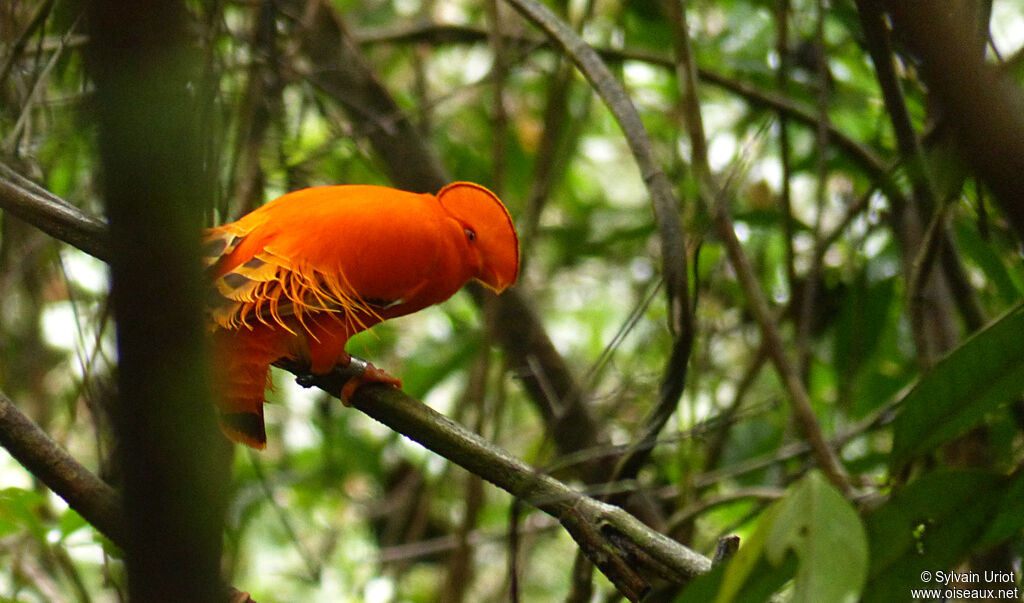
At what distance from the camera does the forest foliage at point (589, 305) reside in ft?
2.29

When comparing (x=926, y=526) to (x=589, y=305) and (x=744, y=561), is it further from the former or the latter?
(x=589, y=305)

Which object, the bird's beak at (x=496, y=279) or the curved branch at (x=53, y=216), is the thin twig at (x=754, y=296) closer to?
the bird's beak at (x=496, y=279)

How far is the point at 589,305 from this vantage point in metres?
4.17

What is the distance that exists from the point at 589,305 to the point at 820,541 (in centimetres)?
346

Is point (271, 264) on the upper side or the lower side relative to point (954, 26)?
upper

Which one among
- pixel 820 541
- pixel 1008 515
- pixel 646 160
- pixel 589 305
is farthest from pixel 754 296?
pixel 589 305

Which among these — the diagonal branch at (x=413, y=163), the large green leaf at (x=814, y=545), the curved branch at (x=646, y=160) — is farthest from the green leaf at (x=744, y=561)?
the diagonal branch at (x=413, y=163)

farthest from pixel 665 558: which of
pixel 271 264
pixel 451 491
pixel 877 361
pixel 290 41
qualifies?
pixel 451 491

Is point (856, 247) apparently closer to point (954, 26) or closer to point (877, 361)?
Result: point (877, 361)

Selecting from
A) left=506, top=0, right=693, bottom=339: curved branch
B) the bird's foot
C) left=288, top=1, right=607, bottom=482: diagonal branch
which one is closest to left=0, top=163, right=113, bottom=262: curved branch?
the bird's foot

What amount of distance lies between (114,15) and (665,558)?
881 millimetres

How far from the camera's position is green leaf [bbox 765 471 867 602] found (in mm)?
698

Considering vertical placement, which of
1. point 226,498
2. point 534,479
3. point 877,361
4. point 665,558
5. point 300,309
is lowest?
point 226,498

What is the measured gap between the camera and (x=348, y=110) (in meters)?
2.79
